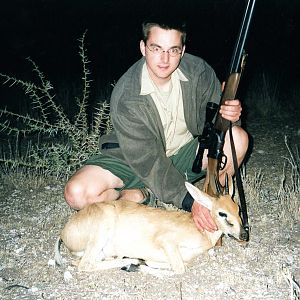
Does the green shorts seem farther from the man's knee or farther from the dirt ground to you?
the dirt ground

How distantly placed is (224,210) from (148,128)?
1.15 metres

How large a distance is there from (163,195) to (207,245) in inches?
23.7

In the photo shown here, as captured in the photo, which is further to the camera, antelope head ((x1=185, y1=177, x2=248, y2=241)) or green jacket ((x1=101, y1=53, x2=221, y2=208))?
green jacket ((x1=101, y1=53, x2=221, y2=208))

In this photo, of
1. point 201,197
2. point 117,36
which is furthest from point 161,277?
point 117,36

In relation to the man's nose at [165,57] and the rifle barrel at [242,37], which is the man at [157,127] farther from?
the rifle barrel at [242,37]

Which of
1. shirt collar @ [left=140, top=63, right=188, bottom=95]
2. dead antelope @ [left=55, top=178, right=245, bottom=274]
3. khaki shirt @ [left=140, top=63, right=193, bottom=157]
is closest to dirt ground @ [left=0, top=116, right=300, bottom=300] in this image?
dead antelope @ [left=55, top=178, right=245, bottom=274]

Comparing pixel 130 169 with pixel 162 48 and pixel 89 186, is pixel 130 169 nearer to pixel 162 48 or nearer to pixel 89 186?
pixel 89 186

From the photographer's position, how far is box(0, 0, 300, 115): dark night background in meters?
13.1

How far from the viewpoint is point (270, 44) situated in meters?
14.2

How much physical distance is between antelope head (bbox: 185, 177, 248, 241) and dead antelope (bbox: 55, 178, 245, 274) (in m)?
0.09

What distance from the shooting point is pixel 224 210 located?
147 inches

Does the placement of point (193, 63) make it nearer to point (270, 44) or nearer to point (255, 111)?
point (255, 111)

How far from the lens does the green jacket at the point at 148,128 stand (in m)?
4.28

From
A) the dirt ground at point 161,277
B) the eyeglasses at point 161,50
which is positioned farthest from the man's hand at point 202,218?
the eyeglasses at point 161,50
